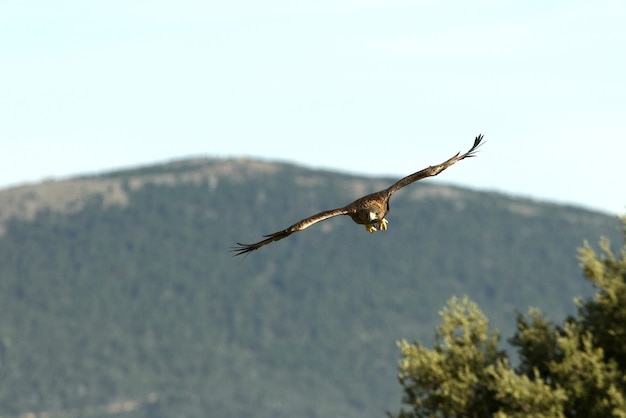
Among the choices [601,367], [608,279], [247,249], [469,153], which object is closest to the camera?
[247,249]

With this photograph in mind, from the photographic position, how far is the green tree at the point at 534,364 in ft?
138

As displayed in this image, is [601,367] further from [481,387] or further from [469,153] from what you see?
[469,153]

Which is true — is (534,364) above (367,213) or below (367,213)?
above

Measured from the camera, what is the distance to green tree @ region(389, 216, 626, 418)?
42.2m

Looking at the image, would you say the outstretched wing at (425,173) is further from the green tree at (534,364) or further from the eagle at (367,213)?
the green tree at (534,364)

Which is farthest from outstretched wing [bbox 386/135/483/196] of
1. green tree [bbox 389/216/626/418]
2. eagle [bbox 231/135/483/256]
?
green tree [bbox 389/216/626/418]

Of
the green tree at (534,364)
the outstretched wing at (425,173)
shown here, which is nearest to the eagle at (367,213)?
the outstretched wing at (425,173)

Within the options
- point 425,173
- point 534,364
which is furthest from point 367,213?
point 534,364

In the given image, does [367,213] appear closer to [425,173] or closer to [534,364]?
[425,173]

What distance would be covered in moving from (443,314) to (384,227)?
30309 mm

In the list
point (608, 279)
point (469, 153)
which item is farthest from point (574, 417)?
point (469, 153)

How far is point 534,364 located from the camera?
46781 millimetres

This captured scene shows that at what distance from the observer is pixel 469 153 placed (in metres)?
20.2

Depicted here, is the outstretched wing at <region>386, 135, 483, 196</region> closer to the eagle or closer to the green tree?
the eagle
